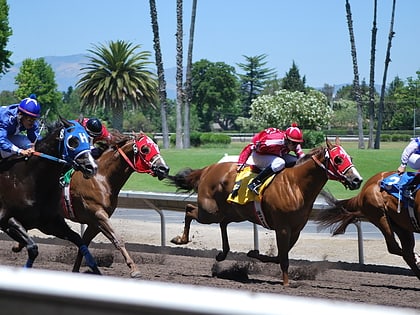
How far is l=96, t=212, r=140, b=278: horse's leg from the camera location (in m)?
8.42

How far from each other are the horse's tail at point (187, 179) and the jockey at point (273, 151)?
1585mm

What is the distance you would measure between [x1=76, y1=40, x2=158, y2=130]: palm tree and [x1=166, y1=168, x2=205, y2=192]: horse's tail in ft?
96.3

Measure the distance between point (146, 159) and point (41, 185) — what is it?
2.00m

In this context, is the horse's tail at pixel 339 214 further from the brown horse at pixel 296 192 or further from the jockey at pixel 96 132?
the jockey at pixel 96 132

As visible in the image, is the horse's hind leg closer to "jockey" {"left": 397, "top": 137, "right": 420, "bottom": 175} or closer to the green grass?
"jockey" {"left": 397, "top": 137, "right": 420, "bottom": 175}

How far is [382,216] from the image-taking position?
9328 mm

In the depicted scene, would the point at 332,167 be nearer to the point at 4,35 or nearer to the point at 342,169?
the point at 342,169

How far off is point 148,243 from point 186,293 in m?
11.3

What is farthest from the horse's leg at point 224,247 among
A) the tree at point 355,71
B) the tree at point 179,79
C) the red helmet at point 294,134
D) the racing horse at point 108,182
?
the tree at point 355,71

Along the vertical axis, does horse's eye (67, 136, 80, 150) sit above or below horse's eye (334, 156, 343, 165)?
above

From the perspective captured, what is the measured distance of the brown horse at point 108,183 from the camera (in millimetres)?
8852

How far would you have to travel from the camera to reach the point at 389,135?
60.2 m

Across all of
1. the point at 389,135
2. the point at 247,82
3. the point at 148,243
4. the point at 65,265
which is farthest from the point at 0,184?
the point at 247,82

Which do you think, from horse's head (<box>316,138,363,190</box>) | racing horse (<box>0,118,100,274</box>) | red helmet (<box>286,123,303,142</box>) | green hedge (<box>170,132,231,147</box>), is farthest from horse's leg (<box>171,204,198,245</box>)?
green hedge (<box>170,132,231,147</box>)
